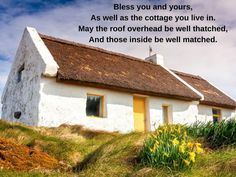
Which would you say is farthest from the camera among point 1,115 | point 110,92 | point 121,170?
point 1,115

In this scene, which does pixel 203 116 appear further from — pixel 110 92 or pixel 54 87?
pixel 54 87

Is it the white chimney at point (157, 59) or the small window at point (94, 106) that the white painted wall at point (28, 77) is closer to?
the small window at point (94, 106)

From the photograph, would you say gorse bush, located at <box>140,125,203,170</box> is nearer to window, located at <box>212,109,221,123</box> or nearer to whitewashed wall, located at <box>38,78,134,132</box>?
whitewashed wall, located at <box>38,78,134,132</box>

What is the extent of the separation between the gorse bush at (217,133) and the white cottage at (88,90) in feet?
23.4

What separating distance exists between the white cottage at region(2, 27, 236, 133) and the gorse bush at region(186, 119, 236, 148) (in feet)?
23.4

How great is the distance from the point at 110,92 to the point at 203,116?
8239 millimetres

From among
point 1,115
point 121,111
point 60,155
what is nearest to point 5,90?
point 1,115

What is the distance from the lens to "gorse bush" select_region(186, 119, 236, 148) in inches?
299

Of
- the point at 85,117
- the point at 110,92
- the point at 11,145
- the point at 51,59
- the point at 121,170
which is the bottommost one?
the point at 121,170

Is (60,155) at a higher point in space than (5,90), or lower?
lower

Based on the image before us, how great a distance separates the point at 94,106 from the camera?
1523 centimetres

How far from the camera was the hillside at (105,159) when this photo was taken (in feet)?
19.5

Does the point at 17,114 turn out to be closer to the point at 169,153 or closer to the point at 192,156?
the point at 169,153

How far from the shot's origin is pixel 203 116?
21.0 metres
